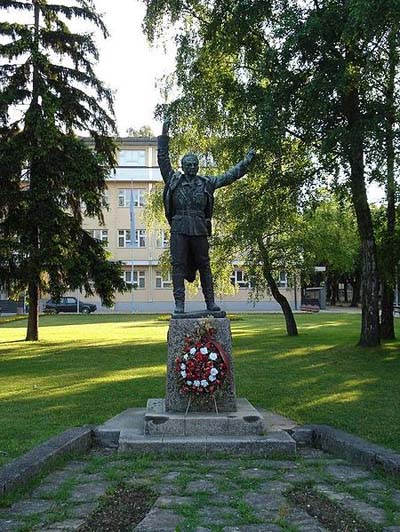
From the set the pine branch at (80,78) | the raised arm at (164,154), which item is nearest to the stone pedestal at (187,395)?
the raised arm at (164,154)

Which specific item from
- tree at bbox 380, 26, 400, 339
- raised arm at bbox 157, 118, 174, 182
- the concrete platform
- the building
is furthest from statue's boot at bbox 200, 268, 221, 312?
the building

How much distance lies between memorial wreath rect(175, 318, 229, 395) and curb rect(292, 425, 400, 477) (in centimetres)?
111

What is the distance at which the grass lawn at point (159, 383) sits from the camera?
8.00 m

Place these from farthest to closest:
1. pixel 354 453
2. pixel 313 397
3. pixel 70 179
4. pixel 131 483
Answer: pixel 70 179 → pixel 313 397 → pixel 354 453 → pixel 131 483

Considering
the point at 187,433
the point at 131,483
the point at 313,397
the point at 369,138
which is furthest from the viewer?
the point at 369,138

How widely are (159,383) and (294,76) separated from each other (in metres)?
7.42

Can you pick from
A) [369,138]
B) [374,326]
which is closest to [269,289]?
[374,326]

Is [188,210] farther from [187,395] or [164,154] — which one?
[187,395]

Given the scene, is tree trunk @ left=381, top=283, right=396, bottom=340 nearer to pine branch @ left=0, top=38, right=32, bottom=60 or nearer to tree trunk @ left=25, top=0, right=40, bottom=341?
tree trunk @ left=25, top=0, right=40, bottom=341

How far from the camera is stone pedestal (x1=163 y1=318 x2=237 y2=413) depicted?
7008 millimetres

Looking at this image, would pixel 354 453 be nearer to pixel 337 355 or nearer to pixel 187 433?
pixel 187 433

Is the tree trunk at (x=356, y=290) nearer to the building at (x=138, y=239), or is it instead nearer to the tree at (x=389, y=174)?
the building at (x=138, y=239)

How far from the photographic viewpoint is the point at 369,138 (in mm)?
13344

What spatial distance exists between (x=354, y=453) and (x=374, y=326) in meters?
12.0
